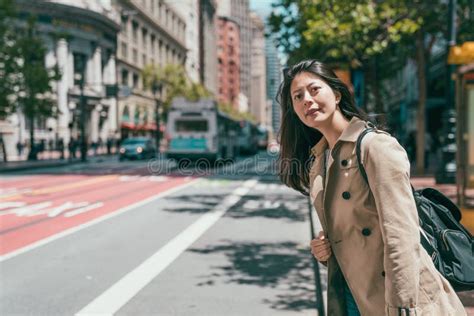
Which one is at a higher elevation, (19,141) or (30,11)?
(30,11)

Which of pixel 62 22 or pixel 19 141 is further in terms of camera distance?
pixel 62 22

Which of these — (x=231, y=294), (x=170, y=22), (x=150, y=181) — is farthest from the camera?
(x=170, y=22)

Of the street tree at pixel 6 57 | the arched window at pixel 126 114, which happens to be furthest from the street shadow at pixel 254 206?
the arched window at pixel 126 114

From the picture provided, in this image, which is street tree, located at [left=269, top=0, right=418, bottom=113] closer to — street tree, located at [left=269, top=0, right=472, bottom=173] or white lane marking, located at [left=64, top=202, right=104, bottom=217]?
street tree, located at [left=269, top=0, right=472, bottom=173]

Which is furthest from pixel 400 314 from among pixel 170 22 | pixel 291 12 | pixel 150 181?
pixel 170 22

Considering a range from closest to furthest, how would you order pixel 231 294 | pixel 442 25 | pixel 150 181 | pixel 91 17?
pixel 231 294, pixel 442 25, pixel 150 181, pixel 91 17

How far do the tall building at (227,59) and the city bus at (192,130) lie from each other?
4694 inches

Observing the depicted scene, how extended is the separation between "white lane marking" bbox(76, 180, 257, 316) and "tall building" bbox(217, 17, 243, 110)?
457 ft

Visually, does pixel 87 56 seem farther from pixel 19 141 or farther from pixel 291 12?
pixel 291 12

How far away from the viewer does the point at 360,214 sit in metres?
2.24

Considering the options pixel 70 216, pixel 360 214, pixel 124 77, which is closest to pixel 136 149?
pixel 70 216

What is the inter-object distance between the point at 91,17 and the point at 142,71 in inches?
631

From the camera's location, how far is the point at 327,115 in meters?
2.47

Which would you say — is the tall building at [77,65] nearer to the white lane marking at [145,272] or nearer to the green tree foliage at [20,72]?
the green tree foliage at [20,72]
